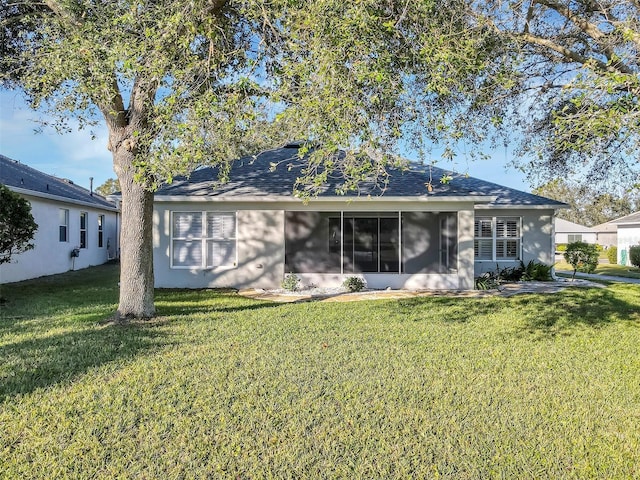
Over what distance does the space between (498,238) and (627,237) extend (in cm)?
2105

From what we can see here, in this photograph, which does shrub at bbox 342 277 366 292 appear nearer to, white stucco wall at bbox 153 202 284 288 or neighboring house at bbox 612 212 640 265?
white stucco wall at bbox 153 202 284 288

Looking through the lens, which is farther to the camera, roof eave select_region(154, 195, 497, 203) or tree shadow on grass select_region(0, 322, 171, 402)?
roof eave select_region(154, 195, 497, 203)

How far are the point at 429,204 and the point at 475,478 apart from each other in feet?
32.3

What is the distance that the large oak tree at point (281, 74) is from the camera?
5.13m

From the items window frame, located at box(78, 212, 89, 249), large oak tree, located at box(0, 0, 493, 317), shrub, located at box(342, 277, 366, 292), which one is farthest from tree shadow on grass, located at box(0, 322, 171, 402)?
window frame, located at box(78, 212, 89, 249)

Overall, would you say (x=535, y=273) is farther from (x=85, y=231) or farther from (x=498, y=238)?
(x=85, y=231)

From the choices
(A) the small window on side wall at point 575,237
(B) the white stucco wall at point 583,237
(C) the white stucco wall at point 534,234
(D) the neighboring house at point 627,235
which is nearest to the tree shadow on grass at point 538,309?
(C) the white stucco wall at point 534,234

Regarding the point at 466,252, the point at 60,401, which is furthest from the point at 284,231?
the point at 60,401

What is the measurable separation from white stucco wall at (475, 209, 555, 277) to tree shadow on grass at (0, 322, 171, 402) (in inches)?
481

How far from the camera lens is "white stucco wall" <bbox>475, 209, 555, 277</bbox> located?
15.3 metres

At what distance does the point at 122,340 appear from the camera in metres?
6.39

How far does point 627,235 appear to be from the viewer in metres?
30.0

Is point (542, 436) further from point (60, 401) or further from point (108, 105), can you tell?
point (108, 105)

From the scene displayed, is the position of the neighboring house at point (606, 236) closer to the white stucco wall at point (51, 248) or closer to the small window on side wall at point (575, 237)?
the small window on side wall at point (575, 237)
